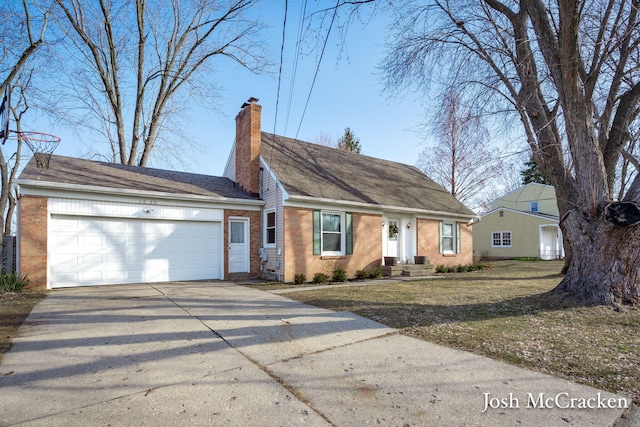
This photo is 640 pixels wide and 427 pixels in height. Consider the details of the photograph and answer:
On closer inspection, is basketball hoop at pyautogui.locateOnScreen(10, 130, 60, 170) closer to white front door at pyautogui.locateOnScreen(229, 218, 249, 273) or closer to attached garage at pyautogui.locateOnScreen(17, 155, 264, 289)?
attached garage at pyautogui.locateOnScreen(17, 155, 264, 289)

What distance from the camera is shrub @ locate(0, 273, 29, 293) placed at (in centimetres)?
834

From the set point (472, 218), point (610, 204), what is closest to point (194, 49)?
point (472, 218)

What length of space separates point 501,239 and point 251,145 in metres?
22.7

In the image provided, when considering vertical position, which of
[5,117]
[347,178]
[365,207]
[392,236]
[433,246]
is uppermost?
[5,117]

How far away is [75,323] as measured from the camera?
5.80m

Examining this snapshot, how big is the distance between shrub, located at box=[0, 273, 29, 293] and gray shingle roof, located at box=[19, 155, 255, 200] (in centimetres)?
248

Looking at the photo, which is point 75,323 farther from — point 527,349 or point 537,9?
point 537,9

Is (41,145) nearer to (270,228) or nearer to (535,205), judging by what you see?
(270,228)

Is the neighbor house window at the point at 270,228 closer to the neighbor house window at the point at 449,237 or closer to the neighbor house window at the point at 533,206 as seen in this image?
the neighbor house window at the point at 449,237

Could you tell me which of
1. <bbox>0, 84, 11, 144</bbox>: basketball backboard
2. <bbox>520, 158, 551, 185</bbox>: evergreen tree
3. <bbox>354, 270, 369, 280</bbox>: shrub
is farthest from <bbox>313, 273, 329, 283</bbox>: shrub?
<bbox>520, 158, 551, 185</bbox>: evergreen tree

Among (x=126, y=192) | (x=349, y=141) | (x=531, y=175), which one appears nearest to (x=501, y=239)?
(x=349, y=141)

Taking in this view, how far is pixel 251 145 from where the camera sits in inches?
520

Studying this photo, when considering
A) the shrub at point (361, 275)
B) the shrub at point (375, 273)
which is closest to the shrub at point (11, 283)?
the shrub at point (361, 275)

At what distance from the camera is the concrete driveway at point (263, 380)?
2891mm
